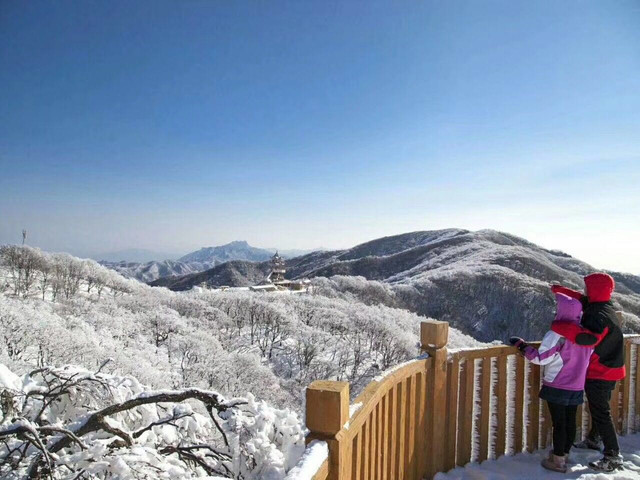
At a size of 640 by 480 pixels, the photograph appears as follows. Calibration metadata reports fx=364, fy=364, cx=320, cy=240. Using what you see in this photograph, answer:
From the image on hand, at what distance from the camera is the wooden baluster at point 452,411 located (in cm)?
281

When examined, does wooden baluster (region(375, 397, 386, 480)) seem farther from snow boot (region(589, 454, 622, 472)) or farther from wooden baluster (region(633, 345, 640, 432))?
wooden baluster (region(633, 345, 640, 432))

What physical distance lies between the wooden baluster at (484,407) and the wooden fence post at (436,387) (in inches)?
17.6

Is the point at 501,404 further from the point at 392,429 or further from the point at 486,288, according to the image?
the point at 486,288

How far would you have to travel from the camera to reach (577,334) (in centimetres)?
280

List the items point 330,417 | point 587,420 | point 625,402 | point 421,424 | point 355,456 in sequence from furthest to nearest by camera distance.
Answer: point 625,402 → point 587,420 → point 421,424 → point 355,456 → point 330,417

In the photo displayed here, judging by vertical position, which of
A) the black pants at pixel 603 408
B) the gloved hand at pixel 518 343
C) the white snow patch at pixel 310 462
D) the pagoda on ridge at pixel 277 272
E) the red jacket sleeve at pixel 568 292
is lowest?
the pagoda on ridge at pixel 277 272

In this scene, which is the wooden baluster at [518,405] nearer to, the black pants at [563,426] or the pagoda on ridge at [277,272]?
the black pants at [563,426]

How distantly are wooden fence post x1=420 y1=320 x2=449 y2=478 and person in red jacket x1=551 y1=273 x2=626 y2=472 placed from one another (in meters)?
1.02

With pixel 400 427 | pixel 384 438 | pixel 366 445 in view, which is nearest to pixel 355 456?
pixel 366 445

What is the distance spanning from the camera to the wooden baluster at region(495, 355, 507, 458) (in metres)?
3.07

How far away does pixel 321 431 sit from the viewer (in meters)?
1.37

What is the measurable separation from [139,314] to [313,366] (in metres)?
10.9

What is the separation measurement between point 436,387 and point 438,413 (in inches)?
8.2

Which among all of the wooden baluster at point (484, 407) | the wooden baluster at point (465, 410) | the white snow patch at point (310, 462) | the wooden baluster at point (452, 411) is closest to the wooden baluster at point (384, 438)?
the white snow patch at point (310, 462)
